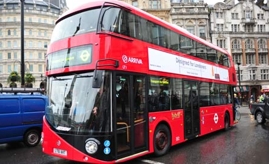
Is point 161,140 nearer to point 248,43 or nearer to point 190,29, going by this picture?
point 190,29

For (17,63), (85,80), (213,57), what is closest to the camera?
(85,80)

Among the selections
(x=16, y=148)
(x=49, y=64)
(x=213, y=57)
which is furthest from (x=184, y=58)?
(x=16, y=148)

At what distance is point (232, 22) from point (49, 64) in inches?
2126

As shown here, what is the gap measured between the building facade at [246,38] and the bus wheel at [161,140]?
4795 centimetres

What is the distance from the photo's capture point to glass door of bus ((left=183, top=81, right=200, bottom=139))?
9531 millimetres

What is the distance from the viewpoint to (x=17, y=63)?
84875 mm

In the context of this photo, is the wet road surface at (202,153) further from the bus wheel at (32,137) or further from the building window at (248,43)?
the building window at (248,43)

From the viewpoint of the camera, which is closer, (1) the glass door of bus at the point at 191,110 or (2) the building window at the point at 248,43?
(1) the glass door of bus at the point at 191,110

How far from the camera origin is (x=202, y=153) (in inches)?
330


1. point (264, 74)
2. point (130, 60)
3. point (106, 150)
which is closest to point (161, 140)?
point (106, 150)

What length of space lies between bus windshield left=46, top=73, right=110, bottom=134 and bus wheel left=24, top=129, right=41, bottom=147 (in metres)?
4.38

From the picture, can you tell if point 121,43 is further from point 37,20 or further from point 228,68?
point 37,20

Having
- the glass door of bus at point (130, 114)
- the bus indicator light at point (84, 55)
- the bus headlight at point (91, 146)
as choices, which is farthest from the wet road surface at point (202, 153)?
the bus indicator light at point (84, 55)

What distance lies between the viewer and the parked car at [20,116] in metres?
9.48
